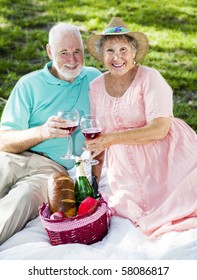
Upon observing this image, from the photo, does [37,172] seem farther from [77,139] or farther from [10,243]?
[10,243]

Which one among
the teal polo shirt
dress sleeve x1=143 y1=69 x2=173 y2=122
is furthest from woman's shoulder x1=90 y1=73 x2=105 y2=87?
dress sleeve x1=143 y1=69 x2=173 y2=122

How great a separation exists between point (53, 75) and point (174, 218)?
4.59 feet

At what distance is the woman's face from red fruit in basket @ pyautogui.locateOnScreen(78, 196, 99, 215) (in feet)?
2.73

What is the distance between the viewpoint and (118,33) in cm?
344

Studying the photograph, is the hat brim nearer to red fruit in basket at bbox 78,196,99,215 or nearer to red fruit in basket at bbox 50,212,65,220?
red fruit in basket at bbox 78,196,99,215

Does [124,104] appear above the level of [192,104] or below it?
above

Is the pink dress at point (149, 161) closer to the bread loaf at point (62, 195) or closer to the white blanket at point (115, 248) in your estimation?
the white blanket at point (115, 248)

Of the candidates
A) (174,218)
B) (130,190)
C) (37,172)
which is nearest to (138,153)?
(130,190)

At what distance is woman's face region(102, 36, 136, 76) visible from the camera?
347 cm

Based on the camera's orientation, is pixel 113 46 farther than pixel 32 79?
No

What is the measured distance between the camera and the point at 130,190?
11.5 feet

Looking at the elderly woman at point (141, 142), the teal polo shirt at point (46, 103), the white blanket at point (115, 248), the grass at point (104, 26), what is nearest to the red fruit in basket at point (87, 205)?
the white blanket at point (115, 248)

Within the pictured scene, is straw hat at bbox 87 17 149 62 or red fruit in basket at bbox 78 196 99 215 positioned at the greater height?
straw hat at bbox 87 17 149 62

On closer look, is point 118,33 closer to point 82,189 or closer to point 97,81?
point 97,81
